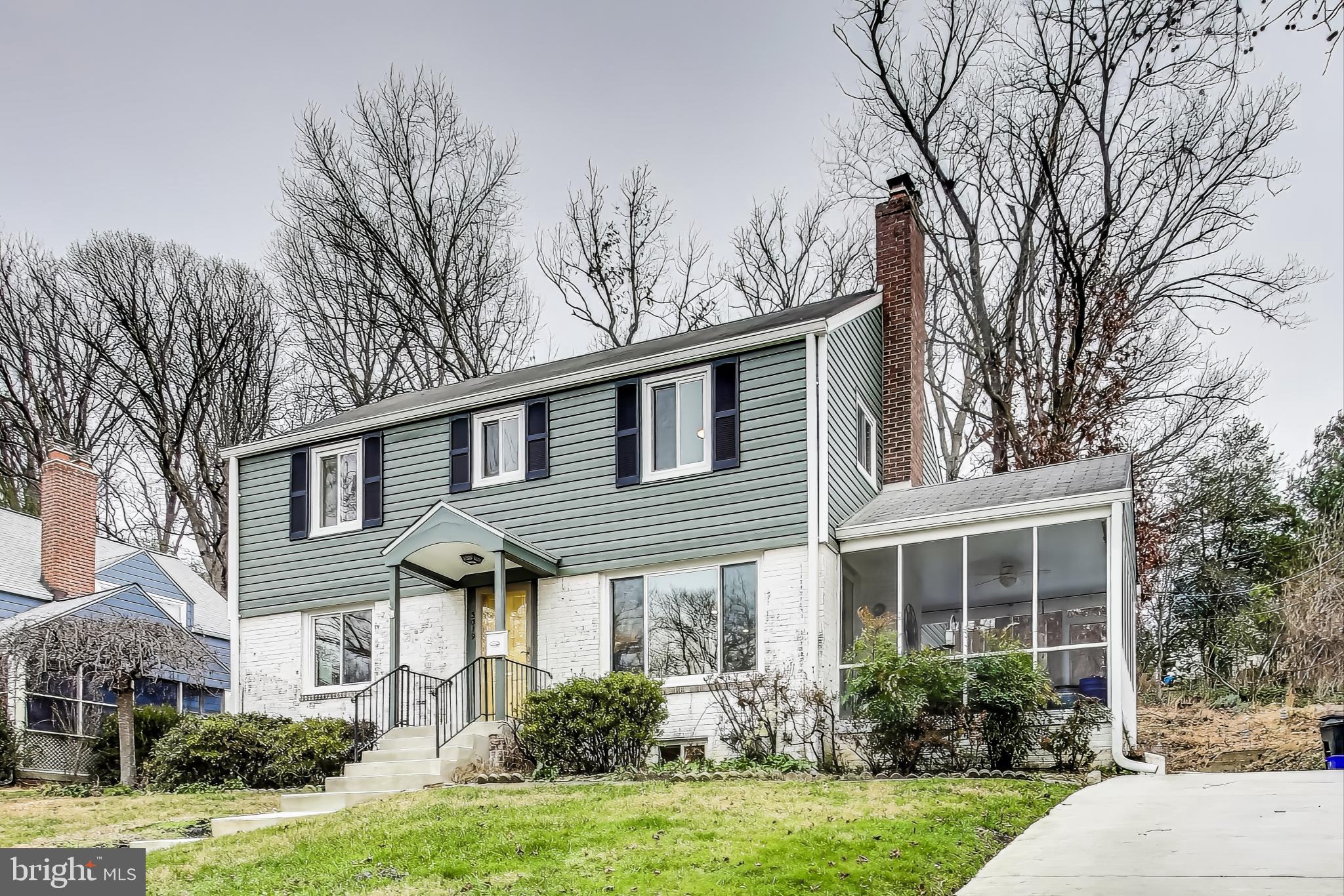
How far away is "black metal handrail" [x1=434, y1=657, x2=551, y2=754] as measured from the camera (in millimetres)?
15633

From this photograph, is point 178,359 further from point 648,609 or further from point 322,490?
point 648,609

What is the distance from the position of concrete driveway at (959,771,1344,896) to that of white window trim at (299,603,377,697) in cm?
1058

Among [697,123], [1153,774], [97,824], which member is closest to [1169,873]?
[1153,774]

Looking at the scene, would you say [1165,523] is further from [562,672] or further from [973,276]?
[562,672]

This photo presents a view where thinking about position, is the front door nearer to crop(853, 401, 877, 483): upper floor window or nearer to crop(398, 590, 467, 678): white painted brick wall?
crop(398, 590, 467, 678): white painted brick wall

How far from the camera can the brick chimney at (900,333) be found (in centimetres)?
1791

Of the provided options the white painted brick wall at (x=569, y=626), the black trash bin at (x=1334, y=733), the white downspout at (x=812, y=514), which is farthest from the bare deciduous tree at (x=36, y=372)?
the black trash bin at (x=1334, y=733)

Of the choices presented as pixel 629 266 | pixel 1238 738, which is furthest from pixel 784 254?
pixel 1238 738

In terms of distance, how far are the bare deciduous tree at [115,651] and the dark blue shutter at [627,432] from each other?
7.23m

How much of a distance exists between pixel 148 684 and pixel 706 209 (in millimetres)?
17101

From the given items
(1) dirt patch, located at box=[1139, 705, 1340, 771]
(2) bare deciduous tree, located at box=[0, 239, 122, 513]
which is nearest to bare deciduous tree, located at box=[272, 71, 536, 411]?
(2) bare deciduous tree, located at box=[0, 239, 122, 513]

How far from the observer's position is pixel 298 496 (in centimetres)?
1894

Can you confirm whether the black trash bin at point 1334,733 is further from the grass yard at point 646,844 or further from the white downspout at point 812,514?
the white downspout at point 812,514

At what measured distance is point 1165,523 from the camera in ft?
81.9
